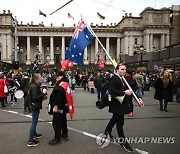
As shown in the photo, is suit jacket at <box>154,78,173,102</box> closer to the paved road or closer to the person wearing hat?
the paved road

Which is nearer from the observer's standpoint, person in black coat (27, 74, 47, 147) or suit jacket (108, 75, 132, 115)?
suit jacket (108, 75, 132, 115)

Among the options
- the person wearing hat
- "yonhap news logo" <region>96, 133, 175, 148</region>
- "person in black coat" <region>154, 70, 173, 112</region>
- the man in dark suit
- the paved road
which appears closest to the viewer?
the man in dark suit

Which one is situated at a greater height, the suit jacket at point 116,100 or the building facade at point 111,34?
the building facade at point 111,34

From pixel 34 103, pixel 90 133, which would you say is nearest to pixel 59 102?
pixel 34 103

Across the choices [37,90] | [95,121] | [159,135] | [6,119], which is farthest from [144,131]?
[6,119]

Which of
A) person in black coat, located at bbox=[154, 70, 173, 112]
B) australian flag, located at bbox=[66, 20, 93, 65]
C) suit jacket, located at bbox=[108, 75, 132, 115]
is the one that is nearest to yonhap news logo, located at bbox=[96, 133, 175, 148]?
suit jacket, located at bbox=[108, 75, 132, 115]

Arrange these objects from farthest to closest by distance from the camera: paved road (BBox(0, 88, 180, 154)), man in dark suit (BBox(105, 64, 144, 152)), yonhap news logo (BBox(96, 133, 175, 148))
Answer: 1. yonhap news logo (BBox(96, 133, 175, 148))
2. paved road (BBox(0, 88, 180, 154))
3. man in dark suit (BBox(105, 64, 144, 152))

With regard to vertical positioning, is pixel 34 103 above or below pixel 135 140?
above

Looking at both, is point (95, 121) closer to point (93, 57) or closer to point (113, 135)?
point (113, 135)

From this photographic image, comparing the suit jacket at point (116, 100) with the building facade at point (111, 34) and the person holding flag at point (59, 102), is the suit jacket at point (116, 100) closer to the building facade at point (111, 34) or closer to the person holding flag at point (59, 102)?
the person holding flag at point (59, 102)

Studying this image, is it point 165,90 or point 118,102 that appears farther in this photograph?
point 165,90

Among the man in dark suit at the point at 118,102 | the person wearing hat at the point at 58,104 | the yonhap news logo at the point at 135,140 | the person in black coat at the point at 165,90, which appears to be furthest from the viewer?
the person in black coat at the point at 165,90

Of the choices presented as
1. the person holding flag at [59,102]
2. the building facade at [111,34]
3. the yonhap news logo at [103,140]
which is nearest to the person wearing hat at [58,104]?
the person holding flag at [59,102]

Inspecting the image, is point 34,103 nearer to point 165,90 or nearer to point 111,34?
point 165,90
